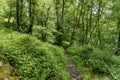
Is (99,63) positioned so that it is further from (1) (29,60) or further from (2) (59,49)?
(1) (29,60)

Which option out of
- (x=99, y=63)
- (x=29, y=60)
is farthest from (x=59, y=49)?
(x=29, y=60)

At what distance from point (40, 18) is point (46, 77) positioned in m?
17.7

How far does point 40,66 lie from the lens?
7277 mm

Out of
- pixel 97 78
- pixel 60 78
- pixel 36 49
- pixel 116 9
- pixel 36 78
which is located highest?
pixel 116 9

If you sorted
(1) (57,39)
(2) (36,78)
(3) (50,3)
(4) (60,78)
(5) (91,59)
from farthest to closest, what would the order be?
(1) (57,39) < (3) (50,3) < (5) (91,59) < (4) (60,78) < (2) (36,78)

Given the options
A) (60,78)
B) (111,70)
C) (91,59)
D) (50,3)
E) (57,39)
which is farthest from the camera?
(57,39)

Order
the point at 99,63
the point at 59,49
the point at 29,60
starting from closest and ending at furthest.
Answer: the point at 29,60
the point at 99,63
the point at 59,49

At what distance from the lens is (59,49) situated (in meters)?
12.7

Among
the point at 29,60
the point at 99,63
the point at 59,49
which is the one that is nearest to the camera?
the point at 29,60

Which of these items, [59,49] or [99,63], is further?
[59,49]

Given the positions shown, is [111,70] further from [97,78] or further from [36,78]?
[36,78]

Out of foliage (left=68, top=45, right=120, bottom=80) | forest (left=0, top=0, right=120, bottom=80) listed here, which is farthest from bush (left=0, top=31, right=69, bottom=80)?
foliage (left=68, top=45, right=120, bottom=80)

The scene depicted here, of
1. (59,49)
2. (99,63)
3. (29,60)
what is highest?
(29,60)

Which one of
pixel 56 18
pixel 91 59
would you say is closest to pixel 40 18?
pixel 56 18
